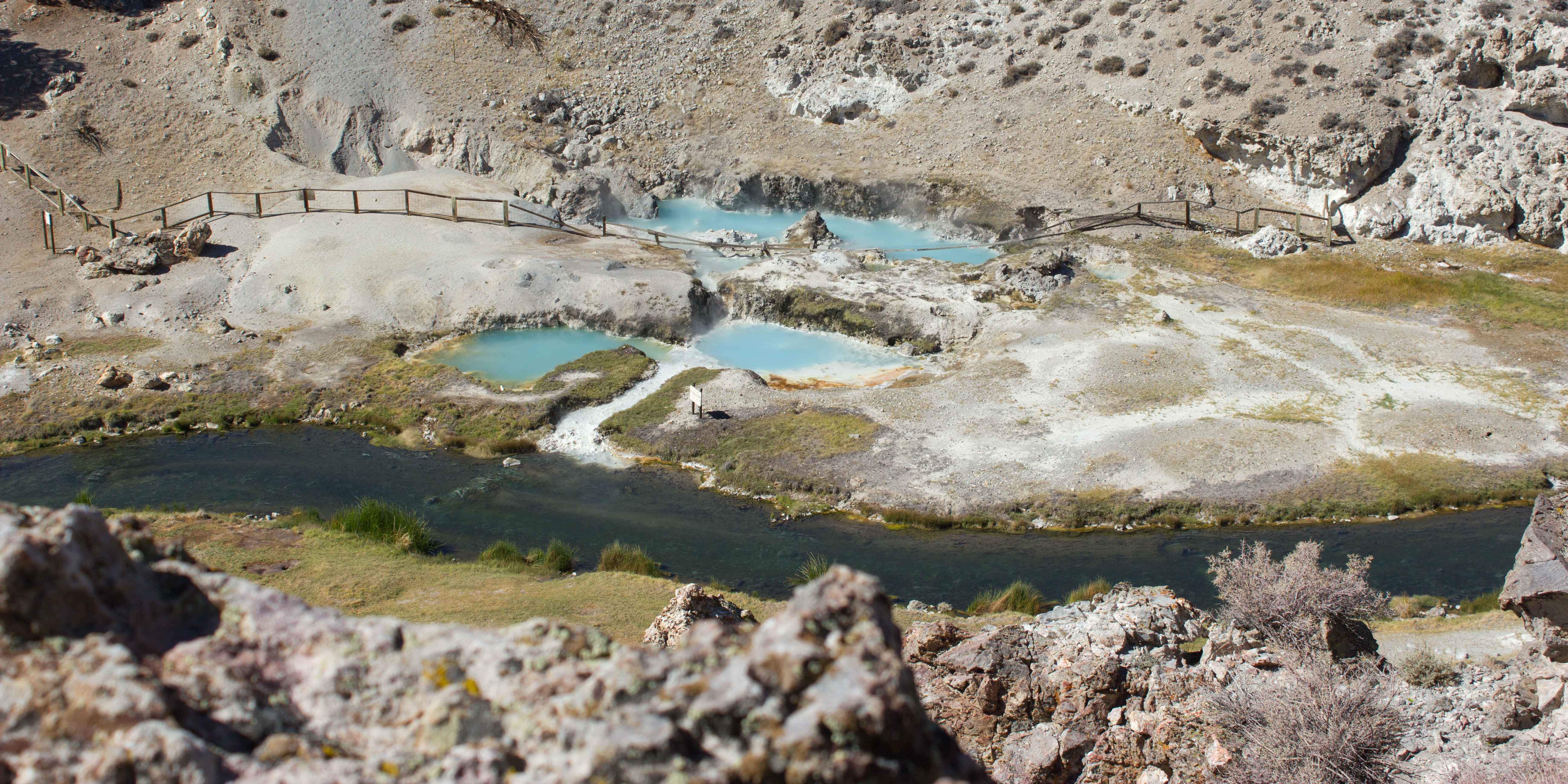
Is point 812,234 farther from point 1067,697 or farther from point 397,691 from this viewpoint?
point 397,691

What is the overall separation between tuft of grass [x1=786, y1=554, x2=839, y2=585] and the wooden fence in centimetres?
1941

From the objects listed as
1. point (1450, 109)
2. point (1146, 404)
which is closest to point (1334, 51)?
point (1450, 109)

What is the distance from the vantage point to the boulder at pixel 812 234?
140 ft

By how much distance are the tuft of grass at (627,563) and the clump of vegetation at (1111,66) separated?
122 feet

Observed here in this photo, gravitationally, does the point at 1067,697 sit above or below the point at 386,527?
above

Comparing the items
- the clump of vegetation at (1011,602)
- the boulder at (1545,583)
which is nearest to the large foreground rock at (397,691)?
the boulder at (1545,583)

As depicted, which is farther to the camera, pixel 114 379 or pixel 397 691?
pixel 114 379

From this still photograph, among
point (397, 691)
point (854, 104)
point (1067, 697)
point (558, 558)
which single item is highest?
point (397, 691)

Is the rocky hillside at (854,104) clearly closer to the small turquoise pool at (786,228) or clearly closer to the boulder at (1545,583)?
the small turquoise pool at (786,228)

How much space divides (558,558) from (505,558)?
1169mm

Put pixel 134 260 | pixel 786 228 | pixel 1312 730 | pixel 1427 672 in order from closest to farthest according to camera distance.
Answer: pixel 1312 730 → pixel 1427 672 → pixel 134 260 → pixel 786 228

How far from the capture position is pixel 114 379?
102 ft

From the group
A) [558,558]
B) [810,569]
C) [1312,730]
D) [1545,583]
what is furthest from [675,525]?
[1545,583]

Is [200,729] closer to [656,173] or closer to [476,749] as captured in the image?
[476,749]
